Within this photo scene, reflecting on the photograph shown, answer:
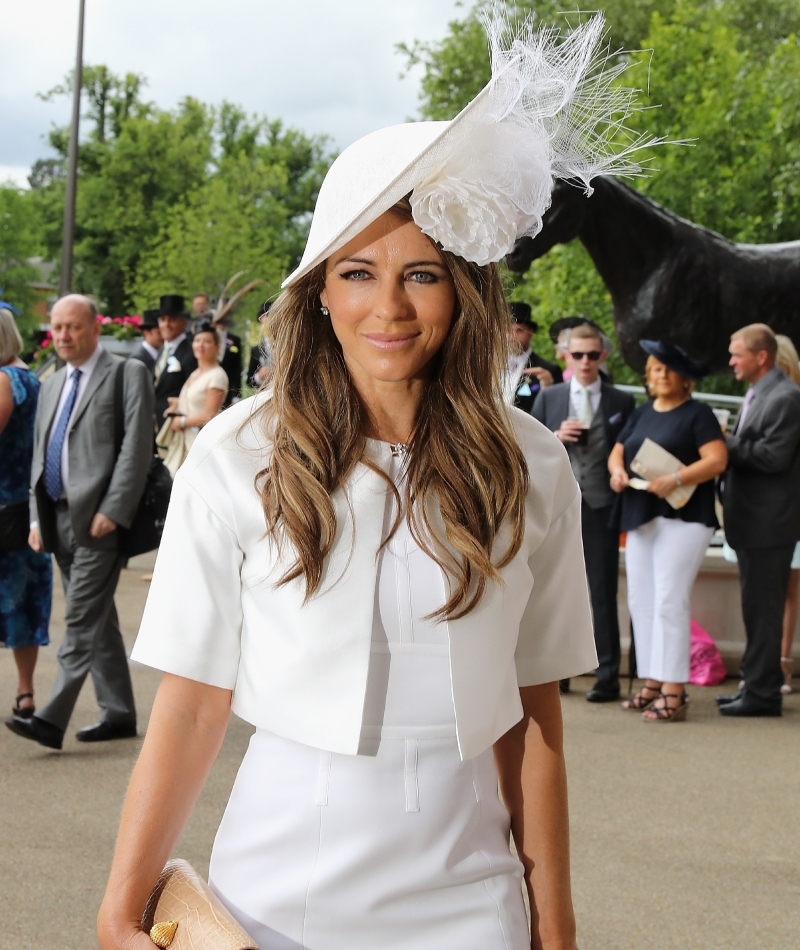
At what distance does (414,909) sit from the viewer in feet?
5.69

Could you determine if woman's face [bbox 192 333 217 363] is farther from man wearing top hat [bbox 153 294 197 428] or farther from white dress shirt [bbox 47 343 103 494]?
white dress shirt [bbox 47 343 103 494]

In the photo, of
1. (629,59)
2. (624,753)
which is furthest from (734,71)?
(629,59)

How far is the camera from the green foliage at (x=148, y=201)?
51.9m

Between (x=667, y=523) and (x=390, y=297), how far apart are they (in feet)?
19.4

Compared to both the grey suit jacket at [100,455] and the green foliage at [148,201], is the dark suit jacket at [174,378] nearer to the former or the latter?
the grey suit jacket at [100,455]

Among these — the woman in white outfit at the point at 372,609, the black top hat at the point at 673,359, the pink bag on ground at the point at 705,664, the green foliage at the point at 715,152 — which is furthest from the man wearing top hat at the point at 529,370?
the green foliage at the point at 715,152

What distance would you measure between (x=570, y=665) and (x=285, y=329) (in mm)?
676

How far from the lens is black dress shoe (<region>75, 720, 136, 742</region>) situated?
6535 mm

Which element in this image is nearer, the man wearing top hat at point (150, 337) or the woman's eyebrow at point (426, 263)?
the woman's eyebrow at point (426, 263)

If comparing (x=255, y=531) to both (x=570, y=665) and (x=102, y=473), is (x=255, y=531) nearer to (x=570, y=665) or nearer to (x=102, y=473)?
(x=570, y=665)

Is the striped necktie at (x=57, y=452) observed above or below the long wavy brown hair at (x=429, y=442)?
below

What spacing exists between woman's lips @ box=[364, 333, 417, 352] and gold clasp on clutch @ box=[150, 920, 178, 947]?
837 millimetres

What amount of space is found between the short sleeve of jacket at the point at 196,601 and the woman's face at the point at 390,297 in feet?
1.11

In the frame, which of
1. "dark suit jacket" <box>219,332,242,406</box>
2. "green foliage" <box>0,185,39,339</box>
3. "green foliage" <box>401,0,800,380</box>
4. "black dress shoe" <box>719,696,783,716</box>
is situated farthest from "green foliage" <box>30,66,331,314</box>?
"black dress shoe" <box>719,696,783,716</box>
